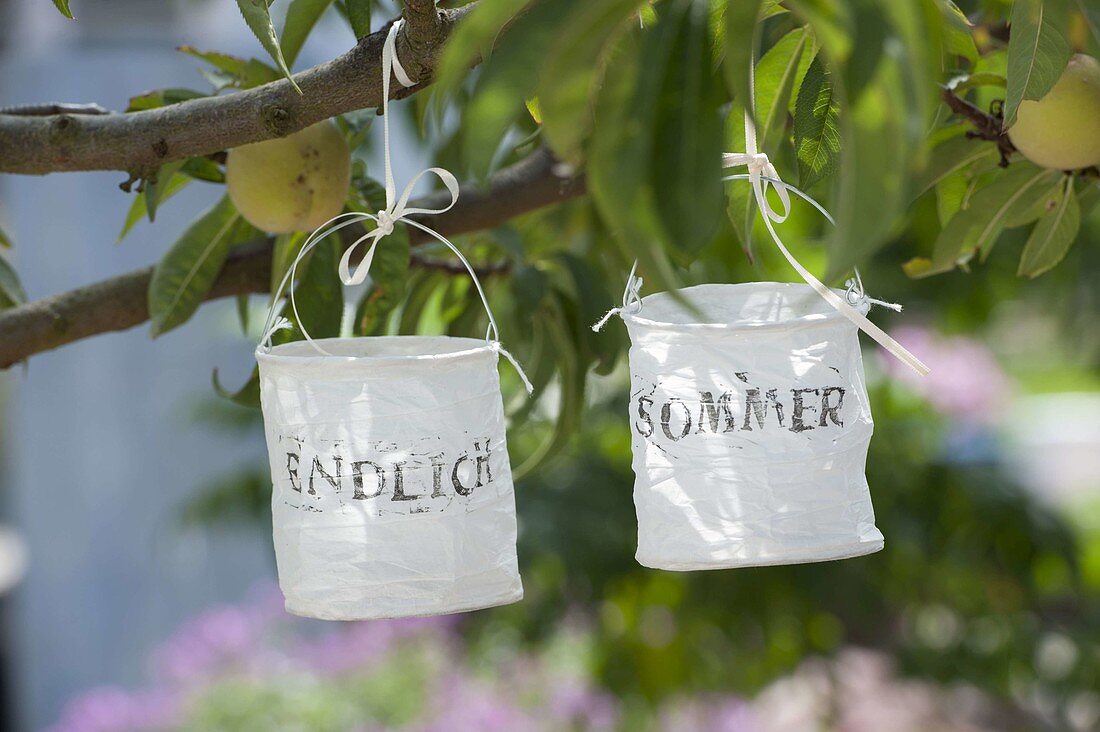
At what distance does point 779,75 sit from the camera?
636 mm

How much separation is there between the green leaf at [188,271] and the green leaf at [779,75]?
0.44m

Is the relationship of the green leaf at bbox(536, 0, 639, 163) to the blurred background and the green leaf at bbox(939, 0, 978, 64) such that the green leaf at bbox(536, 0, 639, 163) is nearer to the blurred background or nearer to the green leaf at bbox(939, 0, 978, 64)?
the green leaf at bbox(939, 0, 978, 64)

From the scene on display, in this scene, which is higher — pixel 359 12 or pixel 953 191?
pixel 359 12

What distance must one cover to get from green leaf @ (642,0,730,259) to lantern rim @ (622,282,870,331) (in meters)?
0.20

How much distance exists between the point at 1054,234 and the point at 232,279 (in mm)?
602

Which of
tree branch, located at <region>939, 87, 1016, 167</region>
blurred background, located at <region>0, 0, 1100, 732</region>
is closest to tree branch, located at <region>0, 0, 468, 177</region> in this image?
tree branch, located at <region>939, 87, 1016, 167</region>

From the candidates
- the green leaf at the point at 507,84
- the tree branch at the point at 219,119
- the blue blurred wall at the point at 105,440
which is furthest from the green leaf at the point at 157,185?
the blue blurred wall at the point at 105,440

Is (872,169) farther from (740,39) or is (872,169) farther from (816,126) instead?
(816,126)

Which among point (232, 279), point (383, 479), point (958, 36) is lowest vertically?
point (383, 479)

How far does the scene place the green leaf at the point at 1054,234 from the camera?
30.5 inches

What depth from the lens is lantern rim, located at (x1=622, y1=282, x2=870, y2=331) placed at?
2.02 ft

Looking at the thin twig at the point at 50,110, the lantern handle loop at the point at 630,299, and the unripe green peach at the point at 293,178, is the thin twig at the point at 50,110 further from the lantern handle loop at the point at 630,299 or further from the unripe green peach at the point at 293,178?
the lantern handle loop at the point at 630,299

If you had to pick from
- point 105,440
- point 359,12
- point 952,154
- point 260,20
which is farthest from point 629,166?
point 105,440

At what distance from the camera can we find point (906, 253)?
198 cm
